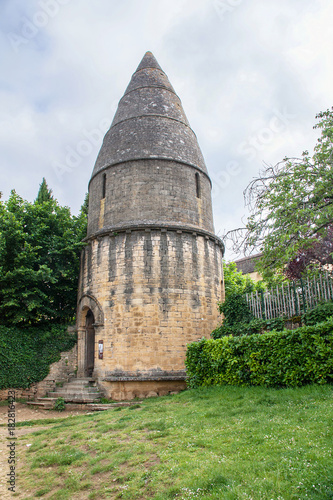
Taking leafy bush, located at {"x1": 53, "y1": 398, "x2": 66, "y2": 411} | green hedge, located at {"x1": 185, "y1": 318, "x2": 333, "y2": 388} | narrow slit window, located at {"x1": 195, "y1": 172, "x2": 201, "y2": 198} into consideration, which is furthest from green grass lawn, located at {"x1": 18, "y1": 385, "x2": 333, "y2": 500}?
narrow slit window, located at {"x1": 195, "y1": 172, "x2": 201, "y2": 198}

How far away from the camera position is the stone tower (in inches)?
560

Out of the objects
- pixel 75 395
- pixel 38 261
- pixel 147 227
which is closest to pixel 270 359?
pixel 147 227

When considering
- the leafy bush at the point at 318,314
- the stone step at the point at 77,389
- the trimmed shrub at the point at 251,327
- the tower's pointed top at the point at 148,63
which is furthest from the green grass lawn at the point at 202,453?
the tower's pointed top at the point at 148,63

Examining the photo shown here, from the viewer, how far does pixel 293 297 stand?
12.9 metres

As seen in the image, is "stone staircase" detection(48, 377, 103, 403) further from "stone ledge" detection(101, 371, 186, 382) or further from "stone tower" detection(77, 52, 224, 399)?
"stone ledge" detection(101, 371, 186, 382)

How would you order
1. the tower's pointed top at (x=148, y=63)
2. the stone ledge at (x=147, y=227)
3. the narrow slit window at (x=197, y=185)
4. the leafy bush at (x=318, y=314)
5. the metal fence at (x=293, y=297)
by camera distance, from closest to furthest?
the leafy bush at (x=318, y=314), the metal fence at (x=293, y=297), the stone ledge at (x=147, y=227), the narrow slit window at (x=197, y=185), the tower's pointed top at (x=148, y=63)

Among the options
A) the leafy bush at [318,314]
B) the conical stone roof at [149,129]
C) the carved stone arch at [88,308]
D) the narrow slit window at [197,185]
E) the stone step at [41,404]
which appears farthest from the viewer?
the narrow slit window at [197,185]

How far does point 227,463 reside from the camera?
5223 mm

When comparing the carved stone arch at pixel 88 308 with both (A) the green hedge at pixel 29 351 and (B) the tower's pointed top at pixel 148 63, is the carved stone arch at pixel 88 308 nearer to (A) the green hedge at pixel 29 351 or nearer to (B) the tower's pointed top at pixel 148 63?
(A) the green hedge at pixel 29 351

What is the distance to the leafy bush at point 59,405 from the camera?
Answer: 45.0 feet

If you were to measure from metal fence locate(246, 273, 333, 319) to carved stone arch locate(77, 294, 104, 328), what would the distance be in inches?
237

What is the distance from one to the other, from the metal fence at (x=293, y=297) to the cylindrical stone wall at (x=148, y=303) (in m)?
2.51

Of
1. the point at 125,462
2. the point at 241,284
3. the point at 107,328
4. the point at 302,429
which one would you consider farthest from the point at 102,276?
the point at 241,284

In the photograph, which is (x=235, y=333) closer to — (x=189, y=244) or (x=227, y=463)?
(x=189, y=244)
